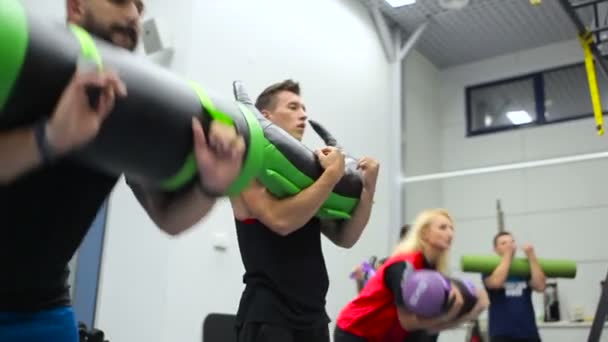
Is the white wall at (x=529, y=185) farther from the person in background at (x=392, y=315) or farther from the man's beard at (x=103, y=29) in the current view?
the man's beard at (x=103, y=29)

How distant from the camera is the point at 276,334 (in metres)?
1.67

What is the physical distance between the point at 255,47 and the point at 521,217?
11.0ft

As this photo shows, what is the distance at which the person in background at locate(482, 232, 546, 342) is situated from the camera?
13.6 ft

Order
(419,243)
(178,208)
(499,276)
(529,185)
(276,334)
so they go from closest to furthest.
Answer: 1. (178,208)
2. (276,334)
3. (419,243)
4. (499,276)
5. (529,185)

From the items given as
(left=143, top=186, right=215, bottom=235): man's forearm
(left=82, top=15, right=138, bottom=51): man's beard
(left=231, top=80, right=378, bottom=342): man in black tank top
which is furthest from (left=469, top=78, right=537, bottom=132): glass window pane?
(left=82, top=15, right=138, bottom=51): man's beard

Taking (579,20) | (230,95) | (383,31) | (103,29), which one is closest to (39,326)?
(103,29)

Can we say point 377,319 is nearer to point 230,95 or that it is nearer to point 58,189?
point 58,189

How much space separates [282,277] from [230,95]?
103 inches

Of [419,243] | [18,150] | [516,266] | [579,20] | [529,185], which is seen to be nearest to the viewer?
[18,150]

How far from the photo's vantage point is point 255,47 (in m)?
4.56

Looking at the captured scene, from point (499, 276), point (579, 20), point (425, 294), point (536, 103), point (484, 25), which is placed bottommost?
point (425, 294)

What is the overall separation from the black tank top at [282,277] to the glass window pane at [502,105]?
5602 millimetres

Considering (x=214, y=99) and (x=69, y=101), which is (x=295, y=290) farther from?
(x=69, y=101)

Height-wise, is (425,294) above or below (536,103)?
below
